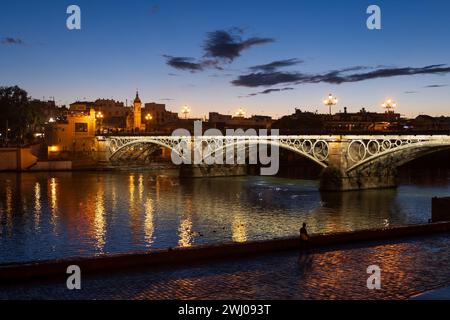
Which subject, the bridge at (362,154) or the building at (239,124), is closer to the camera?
the bridge at (362,154)

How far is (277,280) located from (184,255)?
173 inches

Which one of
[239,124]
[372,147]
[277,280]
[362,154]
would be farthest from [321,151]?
[239,124]

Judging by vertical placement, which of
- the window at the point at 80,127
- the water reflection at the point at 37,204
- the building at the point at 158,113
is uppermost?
the building at the point at 158,113

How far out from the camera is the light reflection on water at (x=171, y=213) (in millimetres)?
33875

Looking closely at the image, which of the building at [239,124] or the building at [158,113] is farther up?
the building at [158,113]

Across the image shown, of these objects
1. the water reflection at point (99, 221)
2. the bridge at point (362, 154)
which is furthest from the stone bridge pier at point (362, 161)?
the water reflection at point (99, 221)

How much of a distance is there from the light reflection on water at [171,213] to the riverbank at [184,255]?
10.1m

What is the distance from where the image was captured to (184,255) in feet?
70.0

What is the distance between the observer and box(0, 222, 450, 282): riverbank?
18.8 meters

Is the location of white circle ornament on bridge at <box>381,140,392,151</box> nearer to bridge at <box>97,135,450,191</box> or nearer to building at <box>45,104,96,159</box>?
bridge at <box>97,135,450,191</box>

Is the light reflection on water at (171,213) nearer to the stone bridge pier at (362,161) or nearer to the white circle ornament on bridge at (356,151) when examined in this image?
the stone bridge pier at (362,161)

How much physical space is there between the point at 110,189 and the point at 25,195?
1135 centimetres

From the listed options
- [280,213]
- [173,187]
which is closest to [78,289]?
[280,213]

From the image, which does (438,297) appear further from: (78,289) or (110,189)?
(110,189)
